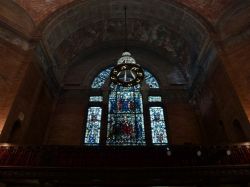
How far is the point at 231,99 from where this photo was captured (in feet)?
32.4

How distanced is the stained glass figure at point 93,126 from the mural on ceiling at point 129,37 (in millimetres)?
3578

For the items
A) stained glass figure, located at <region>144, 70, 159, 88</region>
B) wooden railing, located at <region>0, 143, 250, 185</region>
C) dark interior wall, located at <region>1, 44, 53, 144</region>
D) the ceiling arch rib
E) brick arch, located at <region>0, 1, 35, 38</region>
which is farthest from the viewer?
stained glass figure, located at <region>144, 70, 159, 88</region>

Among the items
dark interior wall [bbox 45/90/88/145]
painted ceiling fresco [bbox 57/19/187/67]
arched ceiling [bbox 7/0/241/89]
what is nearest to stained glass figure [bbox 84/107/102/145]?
dark interior wall [bbox 45/90/88/145]

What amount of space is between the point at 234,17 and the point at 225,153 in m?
6.49

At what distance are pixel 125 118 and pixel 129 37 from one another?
5401 millimetres

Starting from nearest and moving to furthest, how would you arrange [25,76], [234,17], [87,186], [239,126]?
[87,186] → [239,126] → [25,76] → [234,17]

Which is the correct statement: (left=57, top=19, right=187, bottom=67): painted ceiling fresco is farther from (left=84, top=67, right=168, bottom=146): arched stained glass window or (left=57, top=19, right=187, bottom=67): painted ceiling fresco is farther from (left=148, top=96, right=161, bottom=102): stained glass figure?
(left=148, top=96, right=161, bottom=102): stained glass figure

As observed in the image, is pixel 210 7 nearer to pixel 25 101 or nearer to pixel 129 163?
pixel 129 163

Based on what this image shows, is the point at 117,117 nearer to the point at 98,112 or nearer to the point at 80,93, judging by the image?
the point at 98,112

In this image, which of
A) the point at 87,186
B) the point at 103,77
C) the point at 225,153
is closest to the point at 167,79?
the point at 103,77

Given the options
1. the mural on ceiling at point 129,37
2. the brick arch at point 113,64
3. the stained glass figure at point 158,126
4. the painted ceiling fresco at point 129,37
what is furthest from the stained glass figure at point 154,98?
the painted ceiling fresco at point 129,37

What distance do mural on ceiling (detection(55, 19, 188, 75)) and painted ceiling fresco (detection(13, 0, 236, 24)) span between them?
1.91 meters

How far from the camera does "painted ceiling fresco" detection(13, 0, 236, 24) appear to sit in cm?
1220

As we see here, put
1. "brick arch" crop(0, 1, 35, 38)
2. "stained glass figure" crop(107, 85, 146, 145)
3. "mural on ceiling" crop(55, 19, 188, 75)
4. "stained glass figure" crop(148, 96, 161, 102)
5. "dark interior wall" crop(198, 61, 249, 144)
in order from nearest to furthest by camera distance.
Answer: "dark interior wall" crop(198, 61, 249, 144) → "brick arch" crop(0, 1, 35, 38) → "stained glass figure" crop(107, 85, 146, 145) → "stained glass figure" crop(148, 96, 161, 102) → "mural on ceiling" crop(55, 19, 188, 75)
